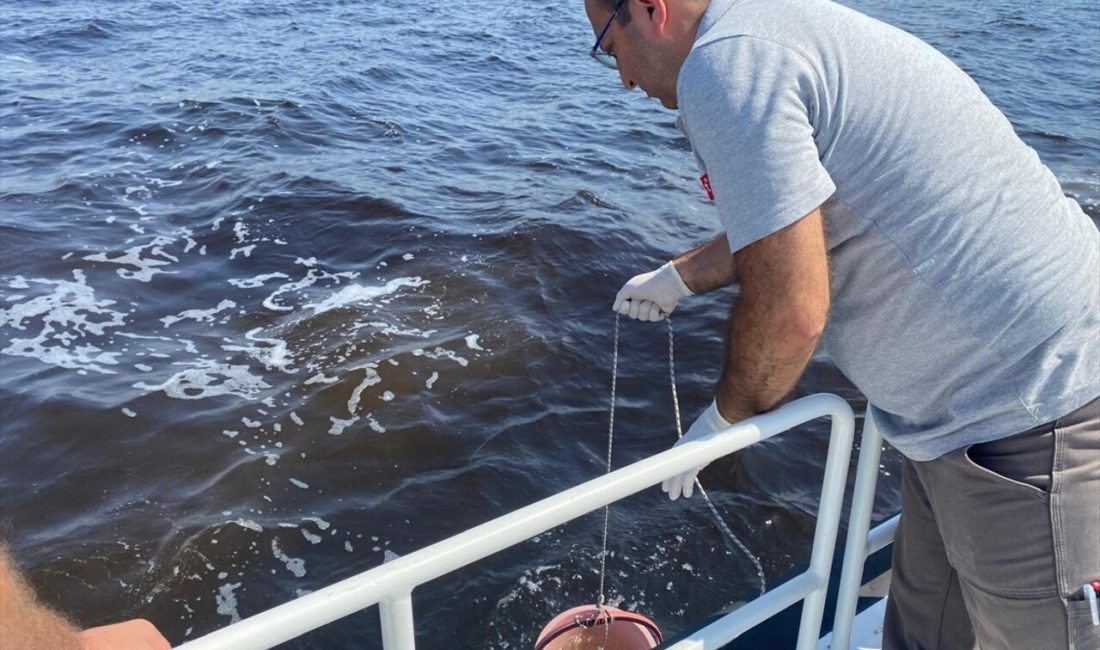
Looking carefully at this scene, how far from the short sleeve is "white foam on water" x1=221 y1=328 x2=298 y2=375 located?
17.3 ft

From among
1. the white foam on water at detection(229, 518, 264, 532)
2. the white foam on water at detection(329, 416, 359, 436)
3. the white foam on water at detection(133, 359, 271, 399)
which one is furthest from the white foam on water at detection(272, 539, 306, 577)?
the white foam on water at detection(133, 359, 271, 399)

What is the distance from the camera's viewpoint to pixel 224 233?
28.8 feet

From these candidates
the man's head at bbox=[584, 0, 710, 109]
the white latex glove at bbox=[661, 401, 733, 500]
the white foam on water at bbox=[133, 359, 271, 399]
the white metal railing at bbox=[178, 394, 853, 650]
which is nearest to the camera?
the white metal railing at bbox=[178, 394, 853, 650]

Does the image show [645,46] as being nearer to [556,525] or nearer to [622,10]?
[622,10]

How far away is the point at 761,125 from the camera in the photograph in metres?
1.75

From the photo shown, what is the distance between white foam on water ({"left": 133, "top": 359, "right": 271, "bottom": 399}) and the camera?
6.29 metres

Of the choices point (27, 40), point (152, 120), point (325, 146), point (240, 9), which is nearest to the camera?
point (325, 146)

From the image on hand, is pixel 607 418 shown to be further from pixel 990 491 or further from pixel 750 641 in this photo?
pixel 990 491

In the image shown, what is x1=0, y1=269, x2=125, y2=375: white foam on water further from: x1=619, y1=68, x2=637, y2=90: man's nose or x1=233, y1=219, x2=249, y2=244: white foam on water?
x1=619, y1=68, x2=637, y2=90: man's nose

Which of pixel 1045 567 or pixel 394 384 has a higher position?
pixel 1045 567

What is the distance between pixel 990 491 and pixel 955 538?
0.19m

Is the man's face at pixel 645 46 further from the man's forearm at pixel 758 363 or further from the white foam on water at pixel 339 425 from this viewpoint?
the white foam on water at pixel 339 425

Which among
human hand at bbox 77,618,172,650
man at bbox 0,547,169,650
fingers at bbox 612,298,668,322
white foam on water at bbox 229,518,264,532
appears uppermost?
man at bbox 0,547,169,650

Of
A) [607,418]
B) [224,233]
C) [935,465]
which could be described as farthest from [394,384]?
[935,465]
